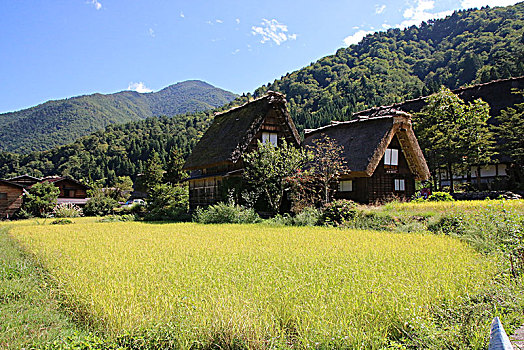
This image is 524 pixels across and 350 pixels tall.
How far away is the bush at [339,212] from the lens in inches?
529

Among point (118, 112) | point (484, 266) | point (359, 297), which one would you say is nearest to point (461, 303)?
point (359, 297)

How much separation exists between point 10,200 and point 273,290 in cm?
3478

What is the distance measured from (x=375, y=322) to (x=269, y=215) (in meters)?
14.9

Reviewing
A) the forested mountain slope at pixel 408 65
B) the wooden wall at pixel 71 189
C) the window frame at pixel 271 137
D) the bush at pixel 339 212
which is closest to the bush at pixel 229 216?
the bush at pixel 339 212

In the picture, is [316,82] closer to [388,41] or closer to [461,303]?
[388,41]

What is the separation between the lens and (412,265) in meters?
5.72

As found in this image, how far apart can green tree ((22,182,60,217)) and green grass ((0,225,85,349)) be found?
2750 centimetres

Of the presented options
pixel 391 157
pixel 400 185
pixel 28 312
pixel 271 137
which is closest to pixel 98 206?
pixel 271 137

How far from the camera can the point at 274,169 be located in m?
17.4

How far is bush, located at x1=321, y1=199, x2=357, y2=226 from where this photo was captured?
13430 millimetres

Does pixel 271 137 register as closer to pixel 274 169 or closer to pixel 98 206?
pixel 274 169

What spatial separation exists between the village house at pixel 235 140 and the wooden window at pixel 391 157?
18.8 ft

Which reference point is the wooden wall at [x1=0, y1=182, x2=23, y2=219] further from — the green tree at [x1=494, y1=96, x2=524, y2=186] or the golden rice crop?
the green tree at [x1=494, y1=96, x2=524, y2=186]

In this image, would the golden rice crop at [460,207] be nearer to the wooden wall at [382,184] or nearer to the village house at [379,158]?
the village house at [379,158]
